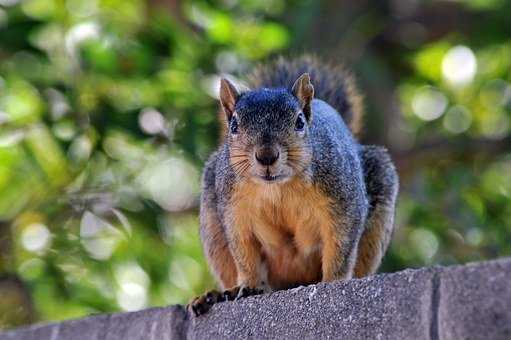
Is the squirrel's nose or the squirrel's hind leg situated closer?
the squirrel's nose

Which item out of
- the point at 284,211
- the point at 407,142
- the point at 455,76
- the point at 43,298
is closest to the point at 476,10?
the point at 455,76

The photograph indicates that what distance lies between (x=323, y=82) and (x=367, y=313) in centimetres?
189

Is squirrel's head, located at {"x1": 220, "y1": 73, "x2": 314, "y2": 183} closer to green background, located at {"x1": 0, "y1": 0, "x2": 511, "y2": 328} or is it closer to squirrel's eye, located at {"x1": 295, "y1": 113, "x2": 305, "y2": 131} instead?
squirrel's eye, located at {"x1": 295, "y1": 113, "x2": 305, "y2": 131}

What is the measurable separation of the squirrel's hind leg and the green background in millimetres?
927

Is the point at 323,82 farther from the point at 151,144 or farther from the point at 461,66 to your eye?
the point at 461,66

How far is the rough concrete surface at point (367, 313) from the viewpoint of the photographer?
6.71 feet

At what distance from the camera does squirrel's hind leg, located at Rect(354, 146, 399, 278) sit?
3.56 metres

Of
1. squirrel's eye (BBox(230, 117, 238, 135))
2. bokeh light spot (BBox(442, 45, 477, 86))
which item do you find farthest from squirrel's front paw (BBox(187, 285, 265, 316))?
bokeh light spot (BBox(442, 45, 477, 86))

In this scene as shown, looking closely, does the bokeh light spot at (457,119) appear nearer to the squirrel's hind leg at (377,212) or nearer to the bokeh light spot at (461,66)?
the bokeh light spot at (461,66)

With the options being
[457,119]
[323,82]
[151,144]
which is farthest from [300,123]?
[457,119]

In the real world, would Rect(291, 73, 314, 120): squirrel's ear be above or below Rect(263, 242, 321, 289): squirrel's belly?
above

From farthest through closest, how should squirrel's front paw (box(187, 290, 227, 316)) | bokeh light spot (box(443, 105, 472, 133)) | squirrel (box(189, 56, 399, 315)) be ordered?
bokeh light spot (box(443, 105, 472, 133)), squirrel (box(189, 56, 399, 315)), squirrel's front paw (box(187, 290, 227, 316))

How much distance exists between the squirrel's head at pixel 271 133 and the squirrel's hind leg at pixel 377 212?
411 mm

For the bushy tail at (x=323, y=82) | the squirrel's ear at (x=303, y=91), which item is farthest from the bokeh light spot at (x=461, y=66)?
the squirrel's ear at (x=303, y=91)
